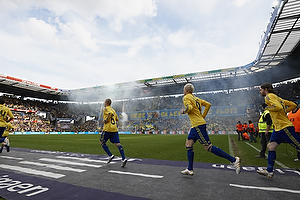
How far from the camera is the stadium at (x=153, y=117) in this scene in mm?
2957

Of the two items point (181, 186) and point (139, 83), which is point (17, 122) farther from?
point (181, 186)

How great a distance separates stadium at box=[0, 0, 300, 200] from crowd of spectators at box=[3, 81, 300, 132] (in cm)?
18

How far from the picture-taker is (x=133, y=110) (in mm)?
44719

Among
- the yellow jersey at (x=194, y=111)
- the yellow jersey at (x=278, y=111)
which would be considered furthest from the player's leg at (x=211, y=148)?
the yellow jersey at (x=278, y=111)

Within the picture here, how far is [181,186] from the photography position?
9.83 ft

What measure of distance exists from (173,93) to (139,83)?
1003 cm

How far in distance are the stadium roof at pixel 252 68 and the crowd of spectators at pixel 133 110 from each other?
3.08 meters

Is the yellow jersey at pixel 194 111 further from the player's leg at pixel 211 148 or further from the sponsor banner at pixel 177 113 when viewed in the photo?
the sponsor banner at pixel 177 113

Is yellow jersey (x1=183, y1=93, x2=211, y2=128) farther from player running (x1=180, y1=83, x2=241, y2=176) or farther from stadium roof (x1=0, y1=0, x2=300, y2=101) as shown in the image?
stadium roof (x1=0, y1=0, x2=300, y2=101)

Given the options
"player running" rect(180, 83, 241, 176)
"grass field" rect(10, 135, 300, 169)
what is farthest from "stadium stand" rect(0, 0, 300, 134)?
"player running" rect(180, 83, 241, 176)

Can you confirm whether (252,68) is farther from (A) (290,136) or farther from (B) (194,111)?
(B) (194,111)

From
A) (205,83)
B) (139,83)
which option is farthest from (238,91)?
(139,83)

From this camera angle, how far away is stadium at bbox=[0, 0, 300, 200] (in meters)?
2.96

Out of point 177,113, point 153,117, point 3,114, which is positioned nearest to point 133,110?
point 153,117
